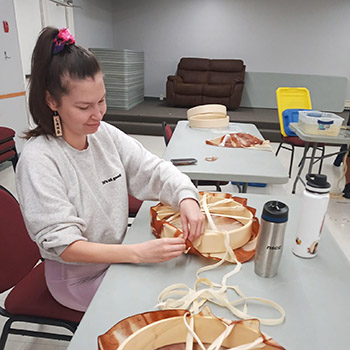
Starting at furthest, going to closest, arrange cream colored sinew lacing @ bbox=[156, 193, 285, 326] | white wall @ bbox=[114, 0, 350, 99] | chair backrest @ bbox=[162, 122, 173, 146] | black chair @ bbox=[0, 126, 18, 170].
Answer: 1. white wall @ bbox=[114, 0, 350, 99]
2. black chair @ bbox=[0, 126, 18, 170]
3. chair backrest @ bbox=[162, 122, 173, 146]
4. cream colored sinew lacing @ bbox=[156, 193, 285, 326]

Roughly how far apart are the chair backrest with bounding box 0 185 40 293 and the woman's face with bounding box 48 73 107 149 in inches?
13.4

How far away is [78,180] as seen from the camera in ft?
3.10

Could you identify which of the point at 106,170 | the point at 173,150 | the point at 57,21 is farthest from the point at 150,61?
the point at 106,170

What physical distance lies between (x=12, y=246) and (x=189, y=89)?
18.0ft

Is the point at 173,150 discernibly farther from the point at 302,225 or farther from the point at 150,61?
the point at 150,61

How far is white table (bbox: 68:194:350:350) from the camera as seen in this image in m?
0.63

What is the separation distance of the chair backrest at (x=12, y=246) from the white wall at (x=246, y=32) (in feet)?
20.7

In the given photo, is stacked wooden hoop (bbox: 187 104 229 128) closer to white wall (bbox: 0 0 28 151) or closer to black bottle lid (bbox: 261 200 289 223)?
black bottle lid (bbox: 261 200 289 223)

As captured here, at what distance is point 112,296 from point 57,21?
4.99m

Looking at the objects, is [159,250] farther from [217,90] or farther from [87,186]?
[217,90]

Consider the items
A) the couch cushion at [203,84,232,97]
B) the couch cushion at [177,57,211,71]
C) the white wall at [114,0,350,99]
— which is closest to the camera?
the couch cushion at [203,84,232,97]

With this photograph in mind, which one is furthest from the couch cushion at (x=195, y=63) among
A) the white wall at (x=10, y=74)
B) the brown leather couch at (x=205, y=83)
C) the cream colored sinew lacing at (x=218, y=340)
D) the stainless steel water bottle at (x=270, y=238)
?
the cream colored sinew lacing at (x=218, y=340)

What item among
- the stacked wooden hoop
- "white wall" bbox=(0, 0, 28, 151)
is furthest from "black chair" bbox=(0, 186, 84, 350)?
"white wall" bbox=(0, 0, 28, 151)

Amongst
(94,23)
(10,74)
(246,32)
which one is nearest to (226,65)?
(246,32)
